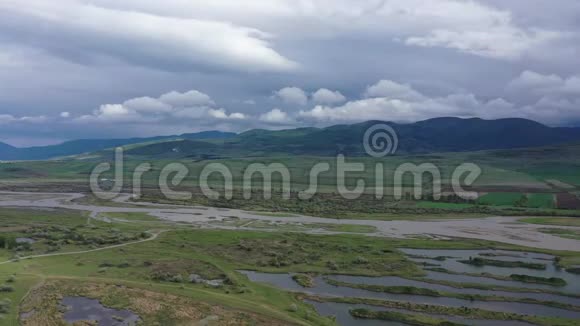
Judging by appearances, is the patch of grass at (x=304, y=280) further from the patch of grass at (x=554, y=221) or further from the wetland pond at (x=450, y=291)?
the patch of grass at (x=554, y=221)

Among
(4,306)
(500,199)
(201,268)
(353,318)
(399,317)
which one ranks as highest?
(4,306)

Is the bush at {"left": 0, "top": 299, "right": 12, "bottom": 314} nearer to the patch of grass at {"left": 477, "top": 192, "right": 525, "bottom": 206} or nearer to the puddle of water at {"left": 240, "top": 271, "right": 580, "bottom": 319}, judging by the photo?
the puddle of water at {"left": 240, "top": 271, "right": 580, "bottom": 319}

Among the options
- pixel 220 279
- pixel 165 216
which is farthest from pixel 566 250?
pixel 165 216

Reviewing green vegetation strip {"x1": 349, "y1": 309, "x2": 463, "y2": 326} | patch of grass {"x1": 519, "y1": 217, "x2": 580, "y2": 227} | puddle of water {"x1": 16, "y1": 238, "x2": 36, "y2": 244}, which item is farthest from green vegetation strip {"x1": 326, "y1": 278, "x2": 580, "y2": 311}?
patch of grass {"x1": 519, "y1": 217, "x2": 580, "y2": 227}

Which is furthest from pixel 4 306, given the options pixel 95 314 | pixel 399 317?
pixel 399 317

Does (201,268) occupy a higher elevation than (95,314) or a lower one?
lower

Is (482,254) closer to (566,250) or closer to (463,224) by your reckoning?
(566,250)

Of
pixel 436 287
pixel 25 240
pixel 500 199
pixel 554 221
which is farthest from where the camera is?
pixel 500 199

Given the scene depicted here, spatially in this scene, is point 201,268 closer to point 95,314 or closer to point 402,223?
point 95,314
